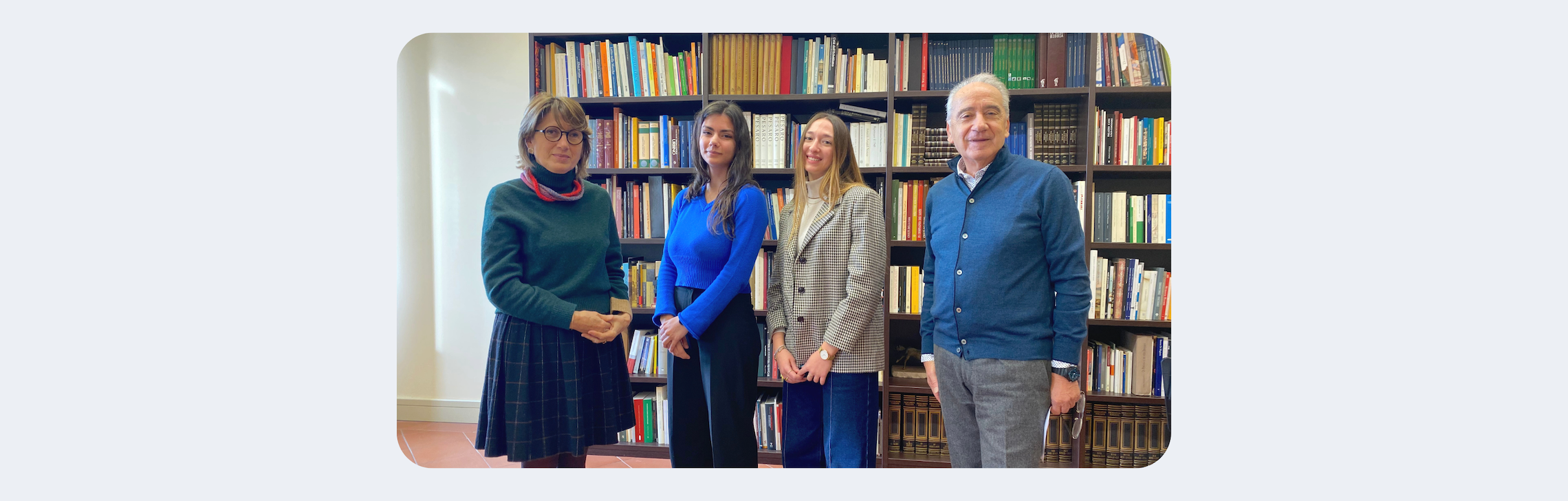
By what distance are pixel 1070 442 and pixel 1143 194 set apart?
2.68ft

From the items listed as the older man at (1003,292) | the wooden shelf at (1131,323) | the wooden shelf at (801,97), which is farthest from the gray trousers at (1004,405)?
the wooden shelf at (801,97)

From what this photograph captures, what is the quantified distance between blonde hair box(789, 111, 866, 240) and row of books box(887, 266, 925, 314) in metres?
0.41

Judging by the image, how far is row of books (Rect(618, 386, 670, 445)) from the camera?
2121 mm

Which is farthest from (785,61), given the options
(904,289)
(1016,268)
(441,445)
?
(441,445)

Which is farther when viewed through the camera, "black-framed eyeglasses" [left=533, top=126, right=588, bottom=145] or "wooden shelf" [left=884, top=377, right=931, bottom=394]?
"wooden shelf" [left=884, top=377, right=931, bottom=394]

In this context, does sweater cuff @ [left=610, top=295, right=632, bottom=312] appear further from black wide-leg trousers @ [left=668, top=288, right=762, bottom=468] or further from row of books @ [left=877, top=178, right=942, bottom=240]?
row of books @ [left=877, top=178, right=942, bottom=240]

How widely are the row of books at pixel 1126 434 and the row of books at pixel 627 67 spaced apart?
65.1 inches

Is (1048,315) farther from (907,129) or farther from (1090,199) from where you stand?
(907,129)

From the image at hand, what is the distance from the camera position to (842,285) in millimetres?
1839

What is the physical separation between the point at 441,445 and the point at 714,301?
961 mm

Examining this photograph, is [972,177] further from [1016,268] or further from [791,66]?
[791,66]

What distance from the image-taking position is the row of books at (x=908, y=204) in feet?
7.00

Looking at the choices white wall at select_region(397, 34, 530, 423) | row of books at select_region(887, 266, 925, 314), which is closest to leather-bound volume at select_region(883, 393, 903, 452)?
row of books at select_region(887, 266, 925, 314)

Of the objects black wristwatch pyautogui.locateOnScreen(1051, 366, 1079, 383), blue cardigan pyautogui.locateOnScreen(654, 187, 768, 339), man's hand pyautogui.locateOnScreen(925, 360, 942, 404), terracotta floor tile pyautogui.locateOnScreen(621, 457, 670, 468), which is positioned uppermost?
blue cardigan pyautogui.locateOnScreen(654, 187, 768, 339)
